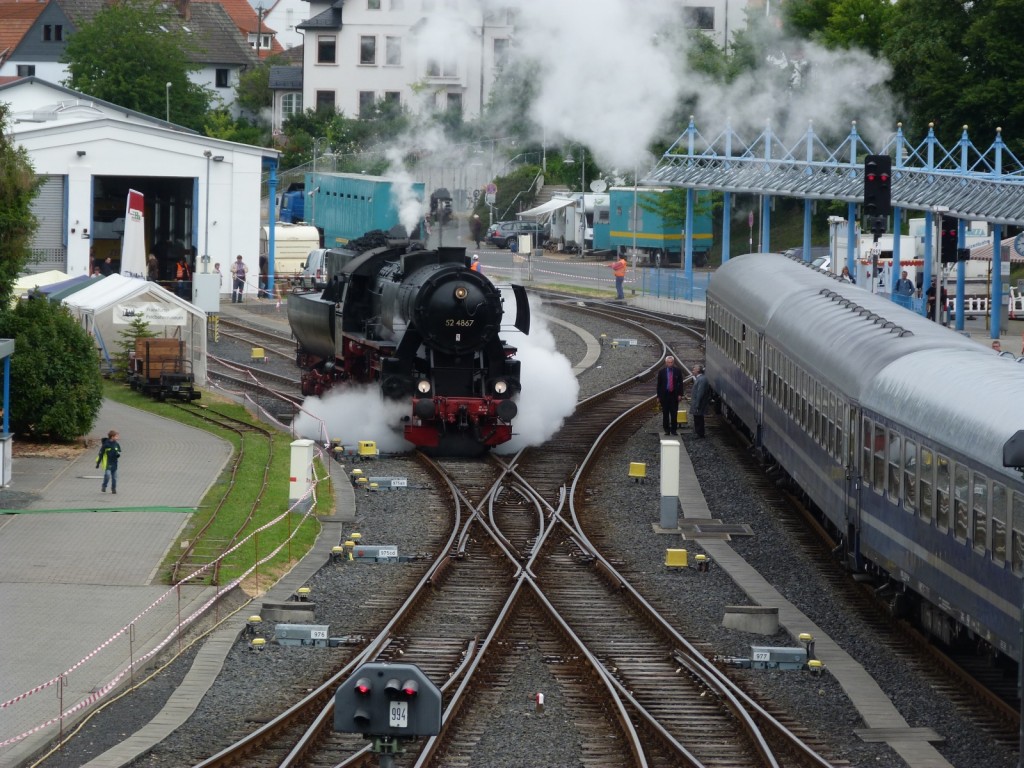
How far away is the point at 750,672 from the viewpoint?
586 inches

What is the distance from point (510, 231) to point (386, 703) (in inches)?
2681

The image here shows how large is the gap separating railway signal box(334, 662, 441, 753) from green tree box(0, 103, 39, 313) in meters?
18.8

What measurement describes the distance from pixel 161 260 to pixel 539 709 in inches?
1847

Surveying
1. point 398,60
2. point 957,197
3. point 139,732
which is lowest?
point 139,732

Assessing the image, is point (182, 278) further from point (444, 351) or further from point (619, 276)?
point (444, 351)

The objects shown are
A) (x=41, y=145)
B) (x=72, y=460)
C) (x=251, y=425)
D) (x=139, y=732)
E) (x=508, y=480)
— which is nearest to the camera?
(x=139, y=732)

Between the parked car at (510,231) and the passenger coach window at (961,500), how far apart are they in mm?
60364

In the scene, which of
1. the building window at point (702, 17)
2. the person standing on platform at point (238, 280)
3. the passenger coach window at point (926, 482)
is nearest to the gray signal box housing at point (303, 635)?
the passenger coach window at point (926, 482)

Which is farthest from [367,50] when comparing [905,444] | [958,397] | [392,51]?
[958,397]

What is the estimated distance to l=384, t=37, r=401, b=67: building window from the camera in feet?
227

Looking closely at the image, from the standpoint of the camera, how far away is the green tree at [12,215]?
84.6 feet

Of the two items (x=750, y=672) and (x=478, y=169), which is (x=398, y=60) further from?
(x=750, y=672)

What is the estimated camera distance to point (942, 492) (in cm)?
1430

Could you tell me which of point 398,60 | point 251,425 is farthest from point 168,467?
point 398,60
